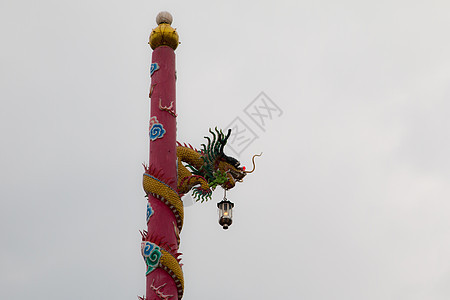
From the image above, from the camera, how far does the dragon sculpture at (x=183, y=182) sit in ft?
62.5

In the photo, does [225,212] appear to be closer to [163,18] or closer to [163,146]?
[163,146]

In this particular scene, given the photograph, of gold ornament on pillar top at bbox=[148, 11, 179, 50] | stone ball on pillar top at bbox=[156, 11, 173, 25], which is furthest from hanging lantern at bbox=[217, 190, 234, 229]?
stone ball on pillar top at bbox=[156, 11, 173, 25]

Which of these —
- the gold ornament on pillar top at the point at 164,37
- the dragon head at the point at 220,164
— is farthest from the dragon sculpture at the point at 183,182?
the gold ornament on pillar top at the point at 164,37

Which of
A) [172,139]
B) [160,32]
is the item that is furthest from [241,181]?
[160,32]

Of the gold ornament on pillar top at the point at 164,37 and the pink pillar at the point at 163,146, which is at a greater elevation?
the gold ornament on pillar top at the point at 164,37

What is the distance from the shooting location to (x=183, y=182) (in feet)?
67.6

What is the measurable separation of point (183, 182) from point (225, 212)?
168 centimetres

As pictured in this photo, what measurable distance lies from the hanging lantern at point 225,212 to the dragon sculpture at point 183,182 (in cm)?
111

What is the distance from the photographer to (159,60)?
22.0 meters

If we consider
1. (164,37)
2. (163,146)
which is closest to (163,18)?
(164,37)

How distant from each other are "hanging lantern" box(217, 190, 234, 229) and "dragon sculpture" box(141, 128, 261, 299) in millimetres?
1109

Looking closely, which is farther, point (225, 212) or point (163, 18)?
point (163, 18)

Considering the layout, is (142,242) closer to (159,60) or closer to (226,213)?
(226,213)

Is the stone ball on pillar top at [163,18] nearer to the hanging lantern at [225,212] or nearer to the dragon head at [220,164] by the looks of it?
the dragon head at [220,164]
